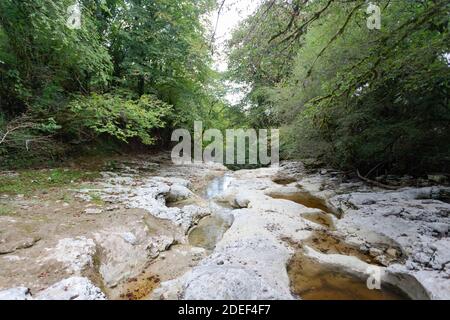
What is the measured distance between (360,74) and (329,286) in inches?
133

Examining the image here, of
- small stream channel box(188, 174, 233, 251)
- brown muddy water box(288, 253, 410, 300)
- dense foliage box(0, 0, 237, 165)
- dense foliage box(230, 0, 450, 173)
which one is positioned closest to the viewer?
brown muddy water box(288, 253, 410, 300)

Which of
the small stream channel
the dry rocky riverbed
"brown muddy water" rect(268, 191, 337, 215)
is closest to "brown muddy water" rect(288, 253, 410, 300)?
the dry rocky riverbed

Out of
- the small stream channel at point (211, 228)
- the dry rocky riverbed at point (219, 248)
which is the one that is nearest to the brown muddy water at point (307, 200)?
the dry rocky riverbed at point (219, 248)

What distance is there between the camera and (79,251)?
3.06m

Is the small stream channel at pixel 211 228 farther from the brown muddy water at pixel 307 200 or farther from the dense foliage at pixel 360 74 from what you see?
the dense foliage at pixel 360 74

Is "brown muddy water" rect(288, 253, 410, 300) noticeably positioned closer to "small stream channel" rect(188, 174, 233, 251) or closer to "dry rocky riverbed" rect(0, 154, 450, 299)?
"dry rocky riverbed" rect(0, 154, 450, 299)

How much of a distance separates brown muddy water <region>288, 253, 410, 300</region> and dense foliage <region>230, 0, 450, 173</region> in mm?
3015

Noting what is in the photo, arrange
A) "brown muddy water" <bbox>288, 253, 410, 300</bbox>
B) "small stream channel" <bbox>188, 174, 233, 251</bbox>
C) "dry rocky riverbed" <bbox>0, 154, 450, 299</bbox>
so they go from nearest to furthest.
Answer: "dry rocky riverbed" <bbox>0, 154, 450, 299</bbox>, "brown muddy water" <bbox>288, 253, 410, 300</bbox>, "small stream channel" <bbox>188, 174, 233, 251</bbox>

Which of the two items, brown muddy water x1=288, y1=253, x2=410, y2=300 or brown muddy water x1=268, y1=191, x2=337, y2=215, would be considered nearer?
brown muddy water x1=288, y1=253, x2=410, y2=300

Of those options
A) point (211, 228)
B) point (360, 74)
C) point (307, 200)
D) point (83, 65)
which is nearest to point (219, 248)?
point (211, 228)

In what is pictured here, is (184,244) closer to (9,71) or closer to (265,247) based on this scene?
(265,247)

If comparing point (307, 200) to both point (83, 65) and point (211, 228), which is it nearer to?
point (211, 228)

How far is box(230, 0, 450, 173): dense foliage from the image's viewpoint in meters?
3.77
